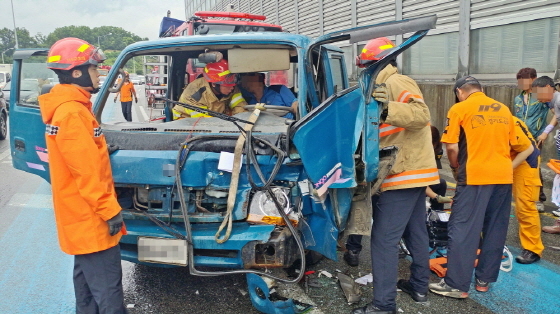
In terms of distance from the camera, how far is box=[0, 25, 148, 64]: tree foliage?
91625 mm

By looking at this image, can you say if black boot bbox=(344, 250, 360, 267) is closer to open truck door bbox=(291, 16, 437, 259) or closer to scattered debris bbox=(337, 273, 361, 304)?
scattered debris bbox=(337, 273, 361, 304)

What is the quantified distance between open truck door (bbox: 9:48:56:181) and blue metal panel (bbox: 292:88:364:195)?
2.30m

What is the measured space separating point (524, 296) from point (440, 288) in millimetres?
617

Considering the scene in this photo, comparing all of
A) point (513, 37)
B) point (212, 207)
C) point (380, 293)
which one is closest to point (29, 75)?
point (212, 207)

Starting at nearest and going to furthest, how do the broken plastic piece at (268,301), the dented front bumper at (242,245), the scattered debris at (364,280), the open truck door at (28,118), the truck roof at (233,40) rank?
the dented front bumper at (242,245), the broken plastic piece at (268,301), the truck roof at (233,40), the scattered debris at (364,280), the open truck door at (28,118)

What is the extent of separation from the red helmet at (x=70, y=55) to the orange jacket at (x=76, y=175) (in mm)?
146

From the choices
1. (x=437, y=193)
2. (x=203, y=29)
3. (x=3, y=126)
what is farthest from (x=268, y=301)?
(x=3, y=126)

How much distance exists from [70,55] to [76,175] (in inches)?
27.8

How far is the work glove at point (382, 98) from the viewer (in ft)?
9.01

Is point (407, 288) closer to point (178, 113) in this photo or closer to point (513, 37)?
point (178, 113)

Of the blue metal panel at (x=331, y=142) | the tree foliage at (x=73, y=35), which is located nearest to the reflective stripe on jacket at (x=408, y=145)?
the blue metal panel at (x=331, y=142)

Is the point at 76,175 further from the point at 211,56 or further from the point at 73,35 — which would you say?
the point at 73,35

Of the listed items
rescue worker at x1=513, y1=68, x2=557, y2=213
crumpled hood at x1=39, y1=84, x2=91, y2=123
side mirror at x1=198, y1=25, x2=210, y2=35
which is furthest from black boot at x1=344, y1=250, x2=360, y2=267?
side mirror at x1=198, y1=25, x2=210, y2=35

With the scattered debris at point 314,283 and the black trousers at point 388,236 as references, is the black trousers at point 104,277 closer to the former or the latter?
the scattered debris at point 314,283
